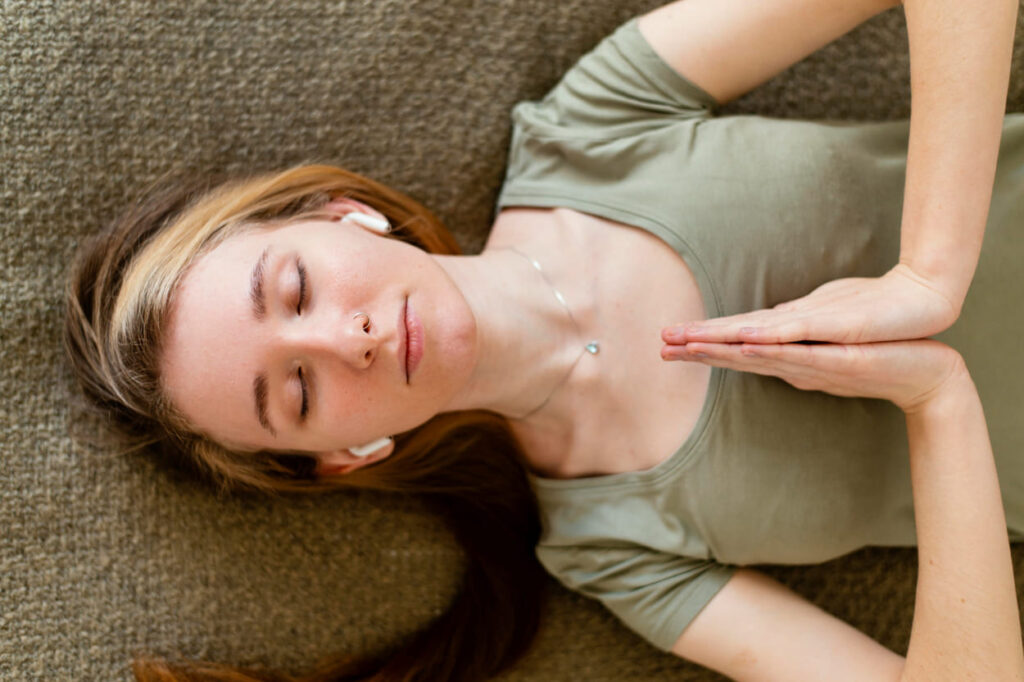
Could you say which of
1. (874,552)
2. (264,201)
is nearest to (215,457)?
(264,201)

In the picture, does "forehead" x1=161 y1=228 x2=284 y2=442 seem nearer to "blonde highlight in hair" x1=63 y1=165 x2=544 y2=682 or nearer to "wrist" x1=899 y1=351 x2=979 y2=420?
"blonde highlight in hair" x1=63 y1=165 x2=544 y2=682

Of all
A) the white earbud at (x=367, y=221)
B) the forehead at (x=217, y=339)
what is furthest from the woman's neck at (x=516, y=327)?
the forehead at (x=217, y=339)

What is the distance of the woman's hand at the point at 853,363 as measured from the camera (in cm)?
107

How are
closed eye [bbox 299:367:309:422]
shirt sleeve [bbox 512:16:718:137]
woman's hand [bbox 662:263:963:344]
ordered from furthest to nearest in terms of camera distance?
shirt sleeve [bbox 512:16:718:137]
closed eye [bbox 299:367:309:422]
woman's hand [bbox 662:263:963:344]

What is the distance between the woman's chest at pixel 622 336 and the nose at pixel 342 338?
386 mm

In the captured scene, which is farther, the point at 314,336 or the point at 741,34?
the point at 741,34

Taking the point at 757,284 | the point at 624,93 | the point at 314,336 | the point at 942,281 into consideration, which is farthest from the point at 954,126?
the point at 314,336

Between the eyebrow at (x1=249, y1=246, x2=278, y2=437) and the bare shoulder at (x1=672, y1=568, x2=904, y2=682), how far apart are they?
76 centimetres

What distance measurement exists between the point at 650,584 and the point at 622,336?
427 millimetres

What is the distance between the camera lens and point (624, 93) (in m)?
1.32

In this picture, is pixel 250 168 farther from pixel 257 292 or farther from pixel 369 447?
pixel 369 447

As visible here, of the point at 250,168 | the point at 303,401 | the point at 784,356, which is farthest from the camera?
the point at 250,168

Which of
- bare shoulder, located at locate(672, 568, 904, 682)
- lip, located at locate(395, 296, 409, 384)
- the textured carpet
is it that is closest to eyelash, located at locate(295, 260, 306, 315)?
lip, located at locate(395, 296, 409, 384)

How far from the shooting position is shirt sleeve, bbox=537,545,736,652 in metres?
1.34
